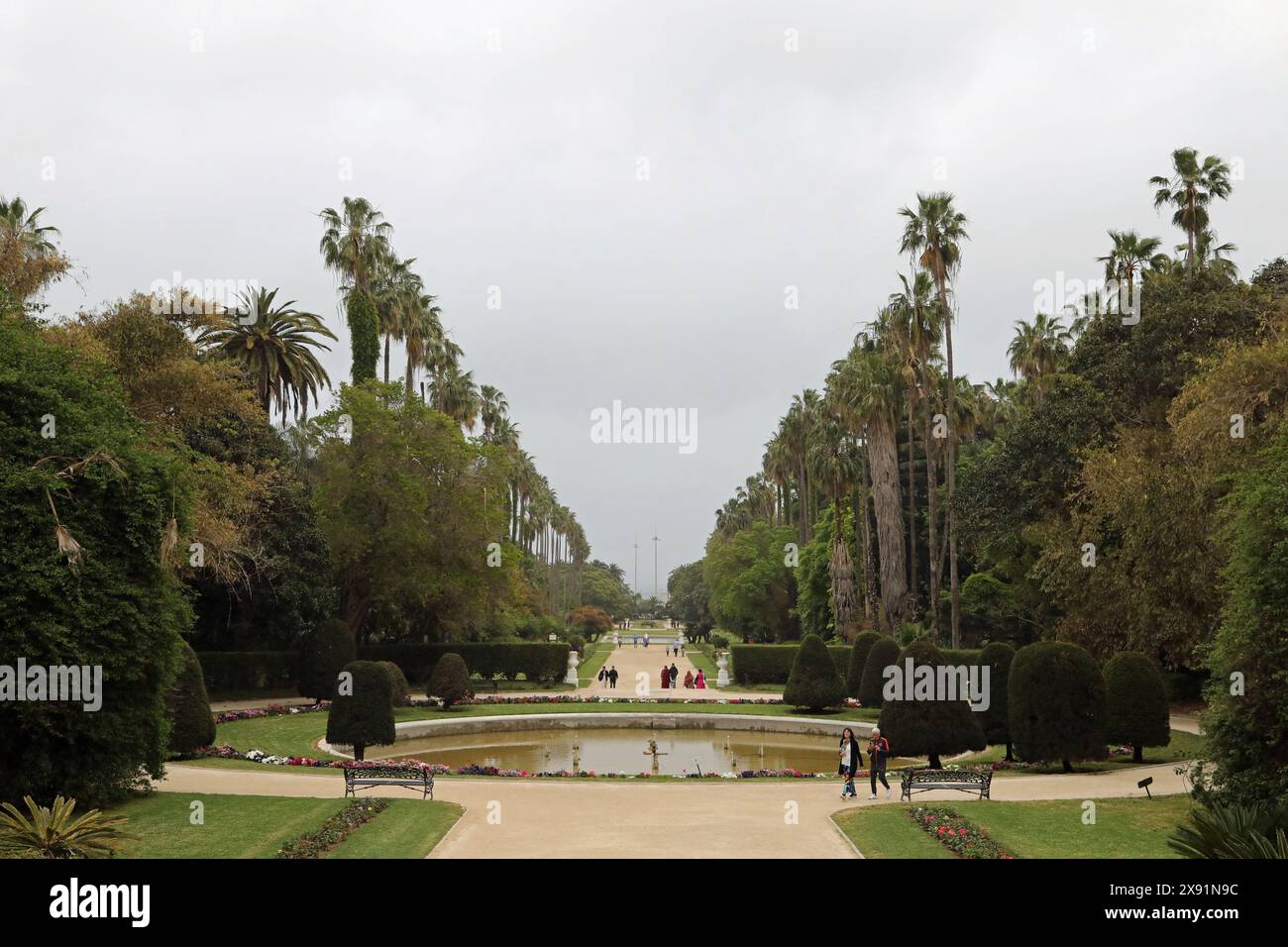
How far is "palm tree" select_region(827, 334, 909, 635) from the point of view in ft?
159

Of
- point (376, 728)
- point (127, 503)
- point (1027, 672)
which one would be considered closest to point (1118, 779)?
point (1027, 672)

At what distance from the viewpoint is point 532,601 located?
235ft

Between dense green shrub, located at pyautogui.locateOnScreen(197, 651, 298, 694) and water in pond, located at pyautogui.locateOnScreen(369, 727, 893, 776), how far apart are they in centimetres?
999

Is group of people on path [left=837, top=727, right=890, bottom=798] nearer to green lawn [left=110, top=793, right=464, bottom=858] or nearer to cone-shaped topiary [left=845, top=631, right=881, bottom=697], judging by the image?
green lawn [left=110, top=793, right=464, bottom=858]

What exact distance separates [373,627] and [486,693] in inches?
374

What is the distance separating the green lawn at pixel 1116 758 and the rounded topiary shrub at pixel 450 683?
18.2 metres

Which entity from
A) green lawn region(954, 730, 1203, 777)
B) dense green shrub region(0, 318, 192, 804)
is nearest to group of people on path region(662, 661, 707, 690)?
green lawn region(954, 730, 1203, 777)

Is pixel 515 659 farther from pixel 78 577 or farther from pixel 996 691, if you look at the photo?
pixel 78 577

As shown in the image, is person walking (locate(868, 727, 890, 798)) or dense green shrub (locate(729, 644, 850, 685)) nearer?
person walking (locate(868, 727, 890, 798))

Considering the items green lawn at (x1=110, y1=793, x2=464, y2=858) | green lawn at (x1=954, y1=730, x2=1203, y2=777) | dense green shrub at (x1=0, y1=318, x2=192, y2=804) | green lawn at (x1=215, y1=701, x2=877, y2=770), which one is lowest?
green lawn at (x1=215, y1=701, x2=877, y2=770)

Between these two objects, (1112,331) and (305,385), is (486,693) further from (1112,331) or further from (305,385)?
(1112,331)

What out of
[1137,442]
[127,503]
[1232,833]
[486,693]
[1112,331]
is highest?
[1112,331]

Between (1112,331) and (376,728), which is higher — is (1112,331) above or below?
above

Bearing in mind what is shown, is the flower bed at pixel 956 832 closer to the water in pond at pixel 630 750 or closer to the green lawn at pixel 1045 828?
the green lawn at pixel 1045 828
